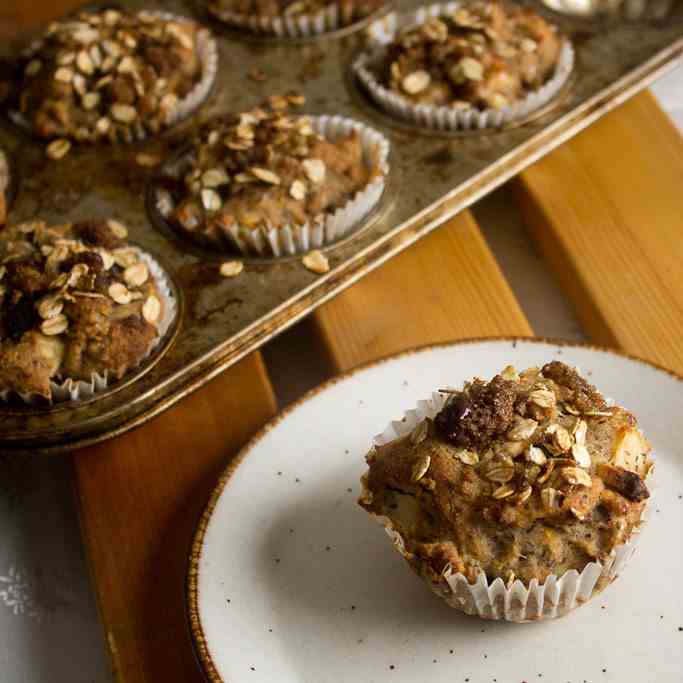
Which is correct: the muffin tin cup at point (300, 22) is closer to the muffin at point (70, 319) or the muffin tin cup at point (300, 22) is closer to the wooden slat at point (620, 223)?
Result: the wooden slat at point (620, 223)

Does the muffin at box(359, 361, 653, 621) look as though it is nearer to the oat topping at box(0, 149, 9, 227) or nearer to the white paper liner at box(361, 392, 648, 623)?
the white paper liner at box(361, 392, 648, 623)

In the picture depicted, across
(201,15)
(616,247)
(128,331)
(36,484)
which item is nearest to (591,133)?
(616,247)

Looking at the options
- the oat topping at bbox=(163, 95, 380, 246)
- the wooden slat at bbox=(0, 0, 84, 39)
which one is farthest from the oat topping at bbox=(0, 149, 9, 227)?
the wooden slat at bbox=(0, 0, 84, 39)

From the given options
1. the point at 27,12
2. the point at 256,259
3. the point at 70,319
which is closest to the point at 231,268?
the point at 256,259

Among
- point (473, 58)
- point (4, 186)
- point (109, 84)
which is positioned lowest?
point (4, 186)

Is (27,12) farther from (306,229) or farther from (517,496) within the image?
(517,496)

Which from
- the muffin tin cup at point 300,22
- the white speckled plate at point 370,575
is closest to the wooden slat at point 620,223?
the white speckled plate at point 370,575
